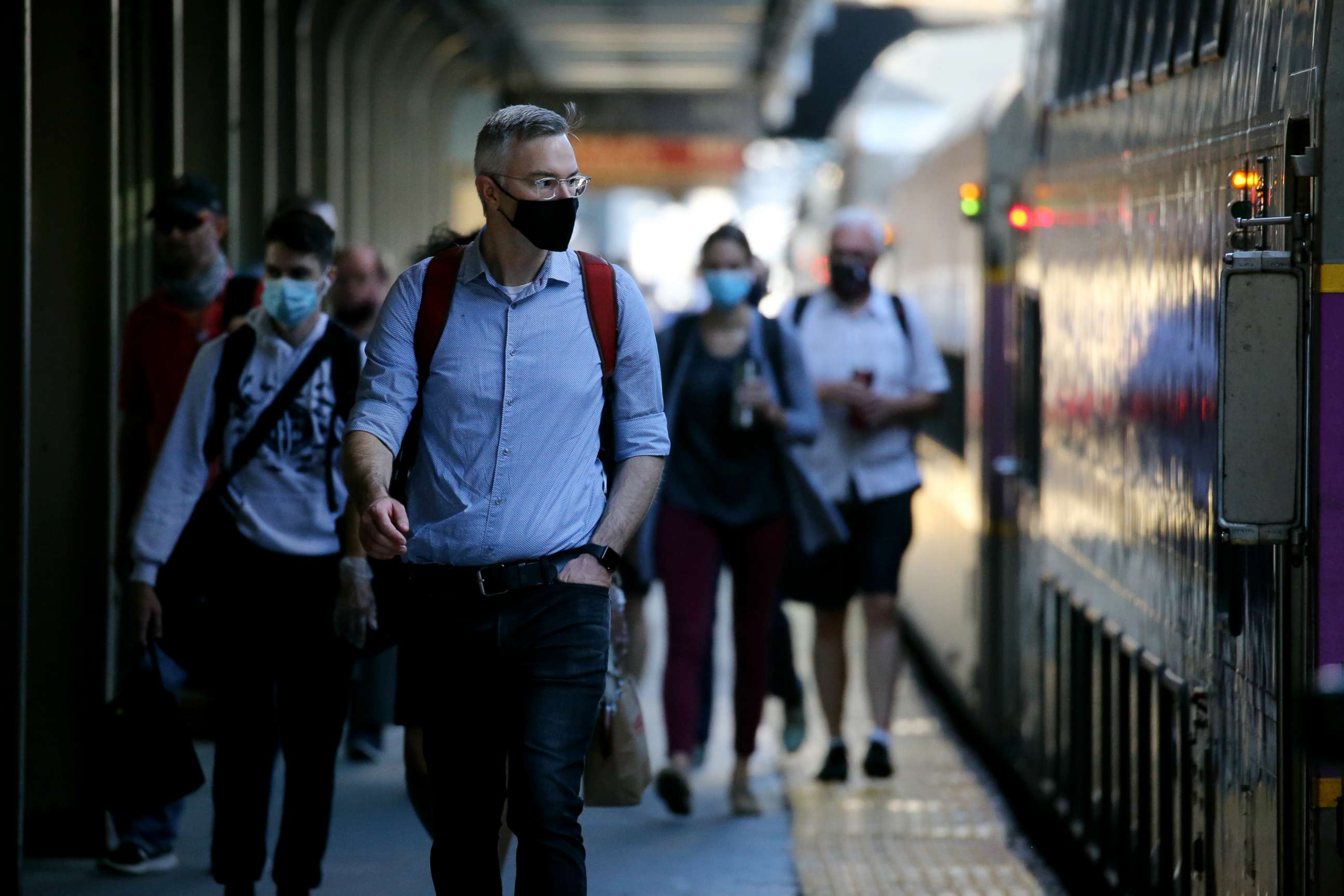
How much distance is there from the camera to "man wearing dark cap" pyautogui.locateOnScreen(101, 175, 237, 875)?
6.07 m

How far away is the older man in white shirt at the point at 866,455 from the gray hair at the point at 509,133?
3.58 m

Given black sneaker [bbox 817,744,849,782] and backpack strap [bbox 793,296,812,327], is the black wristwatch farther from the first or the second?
backpack strap [bbox 793,296,812,327]

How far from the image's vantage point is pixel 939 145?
10.2 meters

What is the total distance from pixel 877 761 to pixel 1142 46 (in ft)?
10.5

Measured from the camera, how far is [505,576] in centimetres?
407

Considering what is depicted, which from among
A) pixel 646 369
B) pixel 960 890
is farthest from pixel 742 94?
pixel 646 369

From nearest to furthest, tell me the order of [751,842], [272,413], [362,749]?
[272,413] → [751,842] → [362,749]

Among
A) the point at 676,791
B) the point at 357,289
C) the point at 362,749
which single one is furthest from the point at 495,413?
the point at 362,749

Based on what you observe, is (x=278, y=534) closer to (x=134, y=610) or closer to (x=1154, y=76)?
(x=134, y=610)

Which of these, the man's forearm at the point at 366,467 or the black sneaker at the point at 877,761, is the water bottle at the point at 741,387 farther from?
the man's forearm at the point at 366,467

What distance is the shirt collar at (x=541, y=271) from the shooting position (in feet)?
13.8

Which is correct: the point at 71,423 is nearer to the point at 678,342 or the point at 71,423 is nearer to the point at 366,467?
the point at 678,342

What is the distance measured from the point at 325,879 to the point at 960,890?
5.71 ft

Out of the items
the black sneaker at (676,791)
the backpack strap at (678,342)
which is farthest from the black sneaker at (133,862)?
the backpack strap at (678,342)
